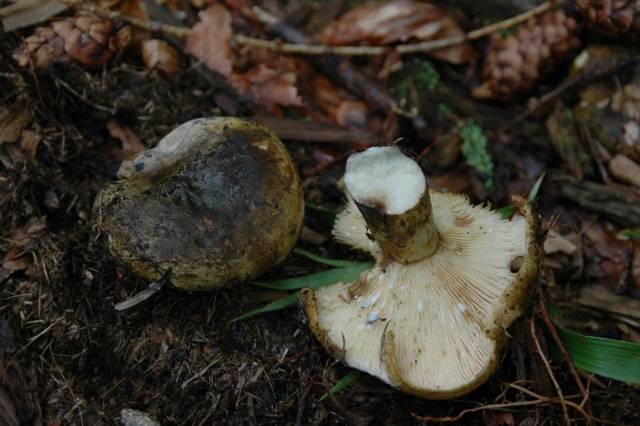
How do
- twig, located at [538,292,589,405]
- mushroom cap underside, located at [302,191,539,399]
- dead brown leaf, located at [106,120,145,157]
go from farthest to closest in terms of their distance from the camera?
dead brown leaf, located at [106,120,145,157], twig, located at [538,292,589,405], mushroom cap underside, located at [302,191,539,399]

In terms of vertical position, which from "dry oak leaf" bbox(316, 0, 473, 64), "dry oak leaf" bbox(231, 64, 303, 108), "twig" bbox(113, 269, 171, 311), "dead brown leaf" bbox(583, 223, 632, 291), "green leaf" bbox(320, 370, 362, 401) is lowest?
"dead brown leaf" bbox(583, 223, 632, 291)

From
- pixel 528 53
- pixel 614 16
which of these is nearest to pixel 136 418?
pixel 528 53

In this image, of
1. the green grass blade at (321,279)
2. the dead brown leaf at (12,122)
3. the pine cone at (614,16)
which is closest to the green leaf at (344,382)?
the green grass blade at (321,279)

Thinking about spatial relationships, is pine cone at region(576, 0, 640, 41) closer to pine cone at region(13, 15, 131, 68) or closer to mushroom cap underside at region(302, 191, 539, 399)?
mushroom cap underside at region(302, 191, 539, 399)

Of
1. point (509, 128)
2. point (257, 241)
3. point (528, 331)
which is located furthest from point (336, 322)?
point (509, 128)

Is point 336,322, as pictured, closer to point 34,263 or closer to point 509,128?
point 34,263

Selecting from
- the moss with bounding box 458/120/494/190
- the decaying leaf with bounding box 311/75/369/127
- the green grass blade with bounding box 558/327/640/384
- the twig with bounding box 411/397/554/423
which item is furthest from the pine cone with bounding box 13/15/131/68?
the green grass blade with bounding box 558/327/640/384

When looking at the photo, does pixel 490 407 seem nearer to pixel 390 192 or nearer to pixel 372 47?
pixel 390 192
